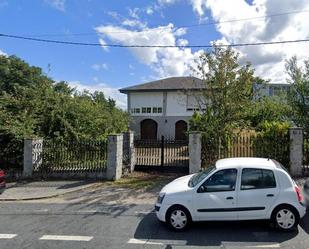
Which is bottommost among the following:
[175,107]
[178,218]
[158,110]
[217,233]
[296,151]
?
[217,233]

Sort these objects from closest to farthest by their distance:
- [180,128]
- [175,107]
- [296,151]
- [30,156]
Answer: [296,151] < [30,156] < [175,107] < [180,128]

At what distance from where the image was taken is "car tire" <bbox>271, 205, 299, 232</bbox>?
7438 mm

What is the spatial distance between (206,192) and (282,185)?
1.57 meters

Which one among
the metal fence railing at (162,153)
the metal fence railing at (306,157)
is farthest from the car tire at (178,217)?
the metal fence railing at (306,157)

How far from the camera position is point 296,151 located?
1384cm

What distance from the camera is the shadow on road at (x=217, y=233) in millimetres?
7023

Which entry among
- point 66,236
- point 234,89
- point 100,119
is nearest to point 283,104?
point 234,89

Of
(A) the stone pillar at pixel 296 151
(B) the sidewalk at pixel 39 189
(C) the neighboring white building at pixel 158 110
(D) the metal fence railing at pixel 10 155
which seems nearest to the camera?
(B) the sidewalk at pixel 39 189

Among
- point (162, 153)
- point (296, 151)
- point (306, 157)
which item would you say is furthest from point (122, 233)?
point (306, 157)

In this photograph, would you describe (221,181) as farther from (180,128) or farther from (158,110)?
(158,110)

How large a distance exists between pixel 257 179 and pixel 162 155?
8258mm

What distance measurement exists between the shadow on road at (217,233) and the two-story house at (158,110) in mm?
24708

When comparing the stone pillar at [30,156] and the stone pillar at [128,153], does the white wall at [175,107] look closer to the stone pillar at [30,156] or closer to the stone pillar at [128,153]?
the stone pillar at [128,153]

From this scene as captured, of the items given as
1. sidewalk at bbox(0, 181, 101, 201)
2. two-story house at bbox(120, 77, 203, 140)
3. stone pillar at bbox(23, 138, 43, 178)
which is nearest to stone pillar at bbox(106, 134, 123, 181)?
sidewalk at bbox(0, 181, 101, 201)
